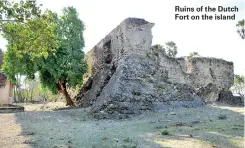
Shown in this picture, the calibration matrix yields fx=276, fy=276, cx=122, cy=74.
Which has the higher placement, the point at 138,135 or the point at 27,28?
the point at 27,28

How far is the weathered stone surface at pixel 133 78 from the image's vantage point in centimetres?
1159

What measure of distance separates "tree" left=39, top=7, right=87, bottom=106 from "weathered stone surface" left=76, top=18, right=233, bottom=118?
4.21 feet

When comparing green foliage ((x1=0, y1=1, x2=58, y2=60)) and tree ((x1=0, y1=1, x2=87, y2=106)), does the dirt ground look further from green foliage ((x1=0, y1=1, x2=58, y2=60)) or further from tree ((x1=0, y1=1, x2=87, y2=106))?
tree ((x1=0, y1=1, x2=87, y2=106))

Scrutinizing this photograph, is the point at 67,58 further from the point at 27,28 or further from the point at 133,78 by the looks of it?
the point at 27,28

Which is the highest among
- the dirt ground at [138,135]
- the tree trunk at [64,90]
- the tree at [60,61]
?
the tree at [60,61]

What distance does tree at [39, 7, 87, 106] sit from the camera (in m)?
16.4

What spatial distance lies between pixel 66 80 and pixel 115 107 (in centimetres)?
746

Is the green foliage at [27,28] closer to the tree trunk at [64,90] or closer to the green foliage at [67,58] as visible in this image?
the green foliage at [67,58]

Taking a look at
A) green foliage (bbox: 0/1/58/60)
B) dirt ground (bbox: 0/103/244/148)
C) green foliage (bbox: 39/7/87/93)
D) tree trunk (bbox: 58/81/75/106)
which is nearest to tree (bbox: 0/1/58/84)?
green foliage (bbox: 0/1/58/60)

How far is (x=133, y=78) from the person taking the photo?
12648 mm

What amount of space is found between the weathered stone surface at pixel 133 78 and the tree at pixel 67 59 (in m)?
1.28

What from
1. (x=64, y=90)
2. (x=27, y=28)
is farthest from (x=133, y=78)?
(x=64, y=90)

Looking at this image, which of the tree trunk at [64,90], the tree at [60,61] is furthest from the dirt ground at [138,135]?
the tree trunk at [64,90]

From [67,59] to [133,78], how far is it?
225 inches
